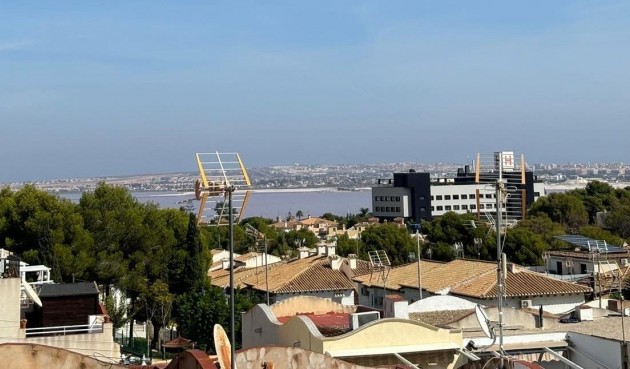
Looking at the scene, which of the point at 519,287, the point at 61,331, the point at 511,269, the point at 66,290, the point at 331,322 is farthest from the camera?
the point at 511,269

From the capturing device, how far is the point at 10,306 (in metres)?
19.7

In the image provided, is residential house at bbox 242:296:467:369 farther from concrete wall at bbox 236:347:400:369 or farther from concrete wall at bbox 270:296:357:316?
concrete wall at bbox 270:296:357:316

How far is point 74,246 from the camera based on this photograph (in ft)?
120

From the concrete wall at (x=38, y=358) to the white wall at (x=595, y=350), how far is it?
10216 millimetres

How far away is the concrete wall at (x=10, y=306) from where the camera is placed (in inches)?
766

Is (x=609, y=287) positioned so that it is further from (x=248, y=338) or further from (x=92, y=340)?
(x=92, y=340)

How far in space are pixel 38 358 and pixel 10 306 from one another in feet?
27.3

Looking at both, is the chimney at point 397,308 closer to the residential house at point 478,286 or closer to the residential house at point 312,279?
the residential house at point 478,286

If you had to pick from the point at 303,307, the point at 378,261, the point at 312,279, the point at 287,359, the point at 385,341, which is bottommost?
the point at 312,279

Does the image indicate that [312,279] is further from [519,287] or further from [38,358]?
[38,358]

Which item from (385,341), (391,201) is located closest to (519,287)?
(385,341)

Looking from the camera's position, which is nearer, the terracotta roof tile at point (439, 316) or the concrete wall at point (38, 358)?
the concrete wall at point (38, 358)

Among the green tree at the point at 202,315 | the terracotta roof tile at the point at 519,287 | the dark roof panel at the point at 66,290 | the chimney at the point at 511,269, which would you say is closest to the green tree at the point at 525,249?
the chimney at the point at 511,269

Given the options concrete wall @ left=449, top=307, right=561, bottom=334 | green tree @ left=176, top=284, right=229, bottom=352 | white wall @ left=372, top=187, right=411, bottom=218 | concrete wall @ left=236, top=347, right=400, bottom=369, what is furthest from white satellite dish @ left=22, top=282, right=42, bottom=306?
white wall @ left=372, top=187, right=411, bottom=218
